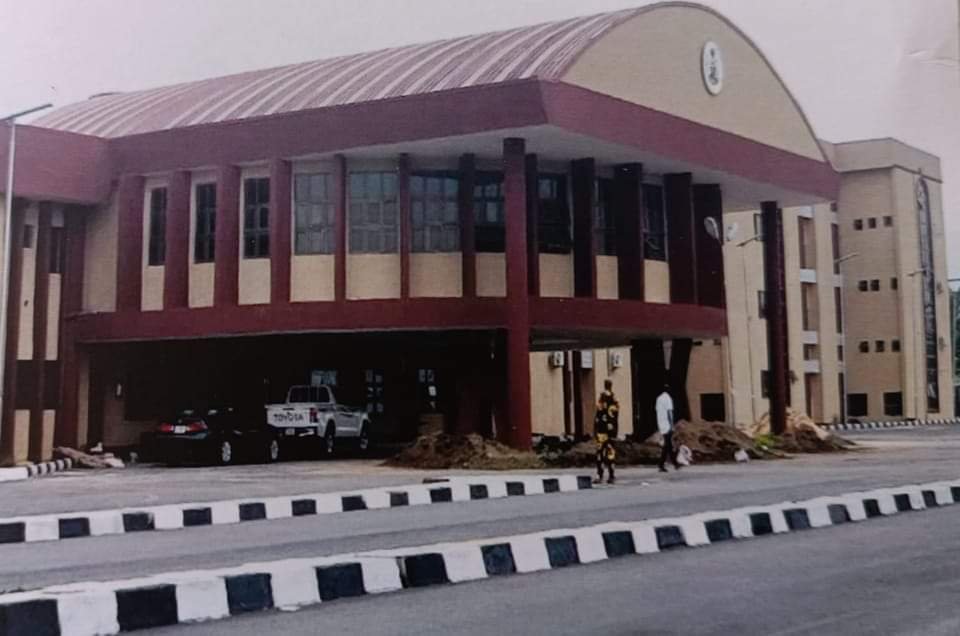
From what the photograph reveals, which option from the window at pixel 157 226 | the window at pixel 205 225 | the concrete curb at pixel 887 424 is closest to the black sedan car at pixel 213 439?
the window at pixel 205 225

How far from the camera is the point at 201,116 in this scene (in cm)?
2212

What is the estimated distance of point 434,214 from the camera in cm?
2075

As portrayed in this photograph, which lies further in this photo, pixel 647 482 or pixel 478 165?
pixel 478 165

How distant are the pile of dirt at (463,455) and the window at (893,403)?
28577 mm

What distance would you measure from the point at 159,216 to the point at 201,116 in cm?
196

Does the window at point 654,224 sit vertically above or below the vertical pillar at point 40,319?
above

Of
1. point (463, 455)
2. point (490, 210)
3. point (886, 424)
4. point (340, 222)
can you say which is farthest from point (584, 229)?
point (886, 424)

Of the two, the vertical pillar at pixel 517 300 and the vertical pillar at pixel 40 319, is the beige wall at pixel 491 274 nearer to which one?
the vertical pillar at pixel 517 300

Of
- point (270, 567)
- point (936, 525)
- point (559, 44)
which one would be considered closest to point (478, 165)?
point (559, 44)

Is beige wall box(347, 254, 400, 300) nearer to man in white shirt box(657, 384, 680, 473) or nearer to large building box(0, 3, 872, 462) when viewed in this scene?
large building box(0, 3, 872, 462)

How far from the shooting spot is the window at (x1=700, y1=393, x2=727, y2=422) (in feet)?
120

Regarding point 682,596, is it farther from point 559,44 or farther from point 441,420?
point 441,420

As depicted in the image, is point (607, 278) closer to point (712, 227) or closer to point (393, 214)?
point (712, 227)

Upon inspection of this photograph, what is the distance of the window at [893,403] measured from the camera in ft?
143
